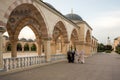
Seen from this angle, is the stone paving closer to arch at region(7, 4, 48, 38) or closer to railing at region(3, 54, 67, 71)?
railing at region(3, 54, 67, 71)

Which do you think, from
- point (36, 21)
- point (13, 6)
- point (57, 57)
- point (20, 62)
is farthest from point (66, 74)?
point (36, 21)

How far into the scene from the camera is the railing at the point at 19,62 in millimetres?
Answer: 8148

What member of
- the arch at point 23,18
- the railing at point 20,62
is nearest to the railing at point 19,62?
the railing at point 20,62

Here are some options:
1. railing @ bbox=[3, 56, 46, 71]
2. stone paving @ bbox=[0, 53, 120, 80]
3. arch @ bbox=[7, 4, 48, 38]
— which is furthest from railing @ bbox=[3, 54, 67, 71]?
A: arch @ bbox=[7, 4, 48, 38]

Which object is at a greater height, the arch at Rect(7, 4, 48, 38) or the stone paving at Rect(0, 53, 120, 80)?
the arch at Rect(7, 4, 48, 38)

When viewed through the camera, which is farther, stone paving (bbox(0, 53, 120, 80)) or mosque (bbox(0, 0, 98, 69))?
mosque (bbox(0, 0, 98, 69))

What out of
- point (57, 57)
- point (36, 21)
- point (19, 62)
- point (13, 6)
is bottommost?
point (57, 57)

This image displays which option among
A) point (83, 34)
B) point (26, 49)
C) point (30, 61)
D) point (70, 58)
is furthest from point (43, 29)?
point (26, 49)

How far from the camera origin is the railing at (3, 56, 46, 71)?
8.15m

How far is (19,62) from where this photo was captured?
9.26m

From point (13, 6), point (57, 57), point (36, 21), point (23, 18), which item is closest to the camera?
point (13, 6)

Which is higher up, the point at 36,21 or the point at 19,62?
the point at 36,21

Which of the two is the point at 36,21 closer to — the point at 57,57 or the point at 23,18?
the point at 23,18

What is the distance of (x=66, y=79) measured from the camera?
6.73 meters
